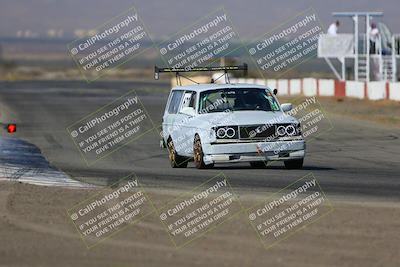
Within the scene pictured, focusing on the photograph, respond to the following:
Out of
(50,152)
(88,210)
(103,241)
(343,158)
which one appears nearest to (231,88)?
(343,158)

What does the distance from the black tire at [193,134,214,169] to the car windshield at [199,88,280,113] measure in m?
0.70

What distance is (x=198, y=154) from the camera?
17797 mm

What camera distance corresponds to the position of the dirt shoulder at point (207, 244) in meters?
9.12

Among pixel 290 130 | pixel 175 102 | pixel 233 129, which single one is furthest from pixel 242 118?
pixel 175 102

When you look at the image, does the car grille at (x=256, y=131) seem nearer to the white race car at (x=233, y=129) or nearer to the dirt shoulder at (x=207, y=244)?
the white race car at (x=233, y=129)

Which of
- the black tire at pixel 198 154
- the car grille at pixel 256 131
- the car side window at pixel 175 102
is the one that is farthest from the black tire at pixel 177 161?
the car grille at pixel 256 131

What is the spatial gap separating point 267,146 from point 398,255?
7973 mm

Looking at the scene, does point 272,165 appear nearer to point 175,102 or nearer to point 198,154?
point 198,154

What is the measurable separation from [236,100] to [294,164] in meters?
1.57

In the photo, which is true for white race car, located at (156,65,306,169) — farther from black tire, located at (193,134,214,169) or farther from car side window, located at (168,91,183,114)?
car side window, located at (168,91,183,114)

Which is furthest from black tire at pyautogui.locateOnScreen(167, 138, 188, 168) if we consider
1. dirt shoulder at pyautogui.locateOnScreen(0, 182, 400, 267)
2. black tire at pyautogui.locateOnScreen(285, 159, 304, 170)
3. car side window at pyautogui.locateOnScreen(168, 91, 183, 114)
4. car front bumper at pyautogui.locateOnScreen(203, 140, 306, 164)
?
Answer: dirt shoulder at pyautogui.locateOnScreen(0, 182, 400, 267)

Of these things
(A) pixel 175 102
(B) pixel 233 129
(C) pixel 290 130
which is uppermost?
(A) pixel 175 102

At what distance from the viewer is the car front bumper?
1727cm

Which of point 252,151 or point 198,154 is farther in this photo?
point 198,154
